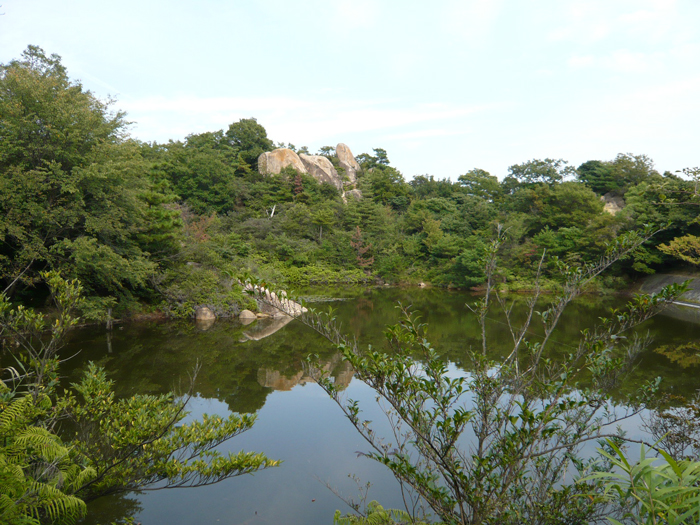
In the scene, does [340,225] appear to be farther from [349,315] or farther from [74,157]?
[74,157]

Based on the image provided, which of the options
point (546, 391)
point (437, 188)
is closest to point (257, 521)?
point (546, 391)

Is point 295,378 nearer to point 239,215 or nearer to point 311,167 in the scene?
point 239,215

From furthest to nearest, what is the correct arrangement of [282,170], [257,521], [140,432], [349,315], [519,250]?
1. [282,170]
2. [519,250]
3. [349,315]
4. [257,521]
5. [140,432]

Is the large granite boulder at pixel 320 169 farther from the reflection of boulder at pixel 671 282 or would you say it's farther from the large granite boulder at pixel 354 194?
the reflection of boulder at pixel 671 282

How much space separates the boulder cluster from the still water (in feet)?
51.4

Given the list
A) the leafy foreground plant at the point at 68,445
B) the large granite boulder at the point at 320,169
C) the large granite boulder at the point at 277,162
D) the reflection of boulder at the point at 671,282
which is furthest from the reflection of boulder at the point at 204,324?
the large granite boulder at the point at 320,169

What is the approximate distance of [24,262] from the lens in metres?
8.40

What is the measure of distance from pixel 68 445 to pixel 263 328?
25.6ft

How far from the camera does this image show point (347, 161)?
1278 inches

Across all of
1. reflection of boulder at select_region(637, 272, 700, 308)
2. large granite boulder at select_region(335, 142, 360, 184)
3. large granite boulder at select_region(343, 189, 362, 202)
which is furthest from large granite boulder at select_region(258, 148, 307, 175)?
reflection of boulder at select_region(637, 272, 700, 308)

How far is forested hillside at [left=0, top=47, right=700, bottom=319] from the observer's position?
337 inches

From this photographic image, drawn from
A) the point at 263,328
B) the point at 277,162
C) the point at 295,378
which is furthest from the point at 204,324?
the point at 277,162

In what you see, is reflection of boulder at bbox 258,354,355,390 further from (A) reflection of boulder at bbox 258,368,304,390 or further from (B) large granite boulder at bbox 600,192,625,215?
(B) large granite boulder at bbox 600,192,625,215

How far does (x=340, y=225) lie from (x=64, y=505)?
22.7 m
